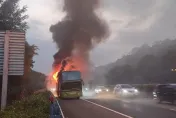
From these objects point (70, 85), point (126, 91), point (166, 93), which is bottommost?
point (166, 93)

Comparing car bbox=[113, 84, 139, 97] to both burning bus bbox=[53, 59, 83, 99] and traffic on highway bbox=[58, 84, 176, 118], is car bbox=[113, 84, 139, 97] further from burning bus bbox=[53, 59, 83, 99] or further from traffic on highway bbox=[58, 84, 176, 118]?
burning bus bbox=[53, 59, 83, 99]

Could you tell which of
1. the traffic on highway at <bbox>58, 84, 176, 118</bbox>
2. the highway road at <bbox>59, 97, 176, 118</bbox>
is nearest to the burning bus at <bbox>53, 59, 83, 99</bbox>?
the traffic on highway at <bbox>58, 84, 176, 118</bbox>

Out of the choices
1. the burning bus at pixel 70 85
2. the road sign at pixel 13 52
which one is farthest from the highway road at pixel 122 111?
the burning bus at pixel 70 85

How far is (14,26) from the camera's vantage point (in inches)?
1480

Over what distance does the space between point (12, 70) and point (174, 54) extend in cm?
7745

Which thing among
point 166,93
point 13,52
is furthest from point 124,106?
point 13,52

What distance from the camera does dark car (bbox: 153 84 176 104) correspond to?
27.8 m

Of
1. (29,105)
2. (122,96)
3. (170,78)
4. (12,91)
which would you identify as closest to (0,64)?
(29,105)

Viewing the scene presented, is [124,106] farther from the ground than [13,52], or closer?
closer

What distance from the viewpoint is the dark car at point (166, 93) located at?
27.8 m

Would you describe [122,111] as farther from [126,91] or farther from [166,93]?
[126,91]

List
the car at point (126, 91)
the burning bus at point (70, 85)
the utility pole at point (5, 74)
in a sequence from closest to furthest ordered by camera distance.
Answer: the utility pole at point (5, 74) < the burning bus at point (70, 85) < the car at point (126, 91)

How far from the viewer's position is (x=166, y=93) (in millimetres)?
28641

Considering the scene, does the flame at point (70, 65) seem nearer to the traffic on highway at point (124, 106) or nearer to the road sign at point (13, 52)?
the traffic on highway at point (124, 106)
